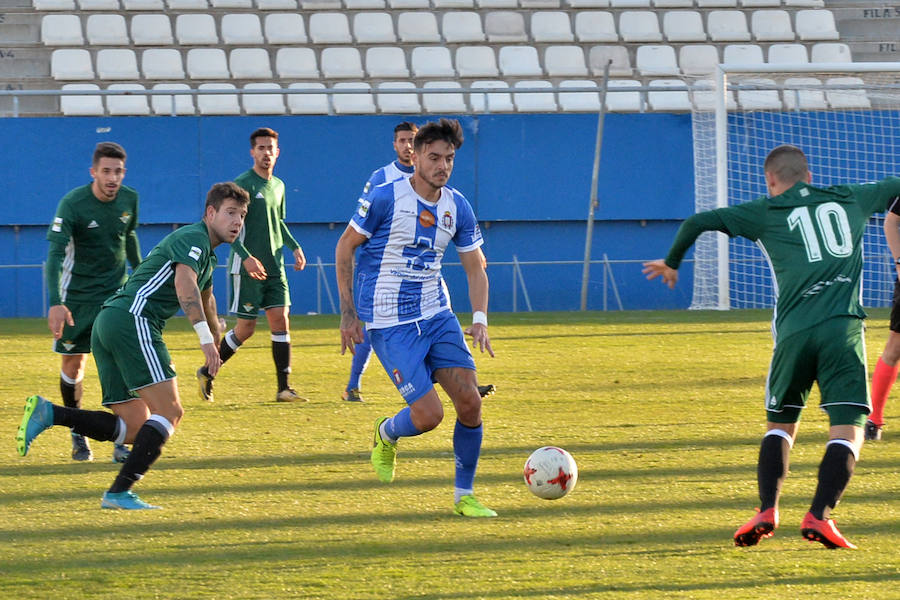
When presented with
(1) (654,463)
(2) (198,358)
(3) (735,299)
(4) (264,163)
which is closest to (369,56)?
(3) (735,299)

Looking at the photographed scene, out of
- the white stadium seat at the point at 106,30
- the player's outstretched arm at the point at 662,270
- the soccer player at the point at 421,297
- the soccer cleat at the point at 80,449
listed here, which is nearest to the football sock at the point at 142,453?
the soccer player at the point at 421,297

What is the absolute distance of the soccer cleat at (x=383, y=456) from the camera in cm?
639

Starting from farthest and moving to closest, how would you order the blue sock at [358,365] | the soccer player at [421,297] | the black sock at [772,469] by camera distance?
1. the blue sock at [358,365]
2. the soccer player at [421,297]
3. the black sock at [772,469]

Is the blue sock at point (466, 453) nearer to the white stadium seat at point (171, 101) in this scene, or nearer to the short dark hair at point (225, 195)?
the short dark hair at point (225, 195)

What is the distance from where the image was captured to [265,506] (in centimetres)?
606

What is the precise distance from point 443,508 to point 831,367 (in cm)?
202

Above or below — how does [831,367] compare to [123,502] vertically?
above

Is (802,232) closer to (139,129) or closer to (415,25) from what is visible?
(139,129)

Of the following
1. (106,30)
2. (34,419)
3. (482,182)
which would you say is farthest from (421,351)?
(106,30)

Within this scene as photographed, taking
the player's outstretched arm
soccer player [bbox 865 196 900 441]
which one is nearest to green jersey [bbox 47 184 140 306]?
the player's outstretched arm

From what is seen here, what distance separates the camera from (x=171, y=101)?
20.7m

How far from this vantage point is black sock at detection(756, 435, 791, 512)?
4938 millimetres

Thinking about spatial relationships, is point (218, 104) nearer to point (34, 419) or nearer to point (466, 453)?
point (34, 419)

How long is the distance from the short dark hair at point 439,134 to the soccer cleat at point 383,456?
153 cm
